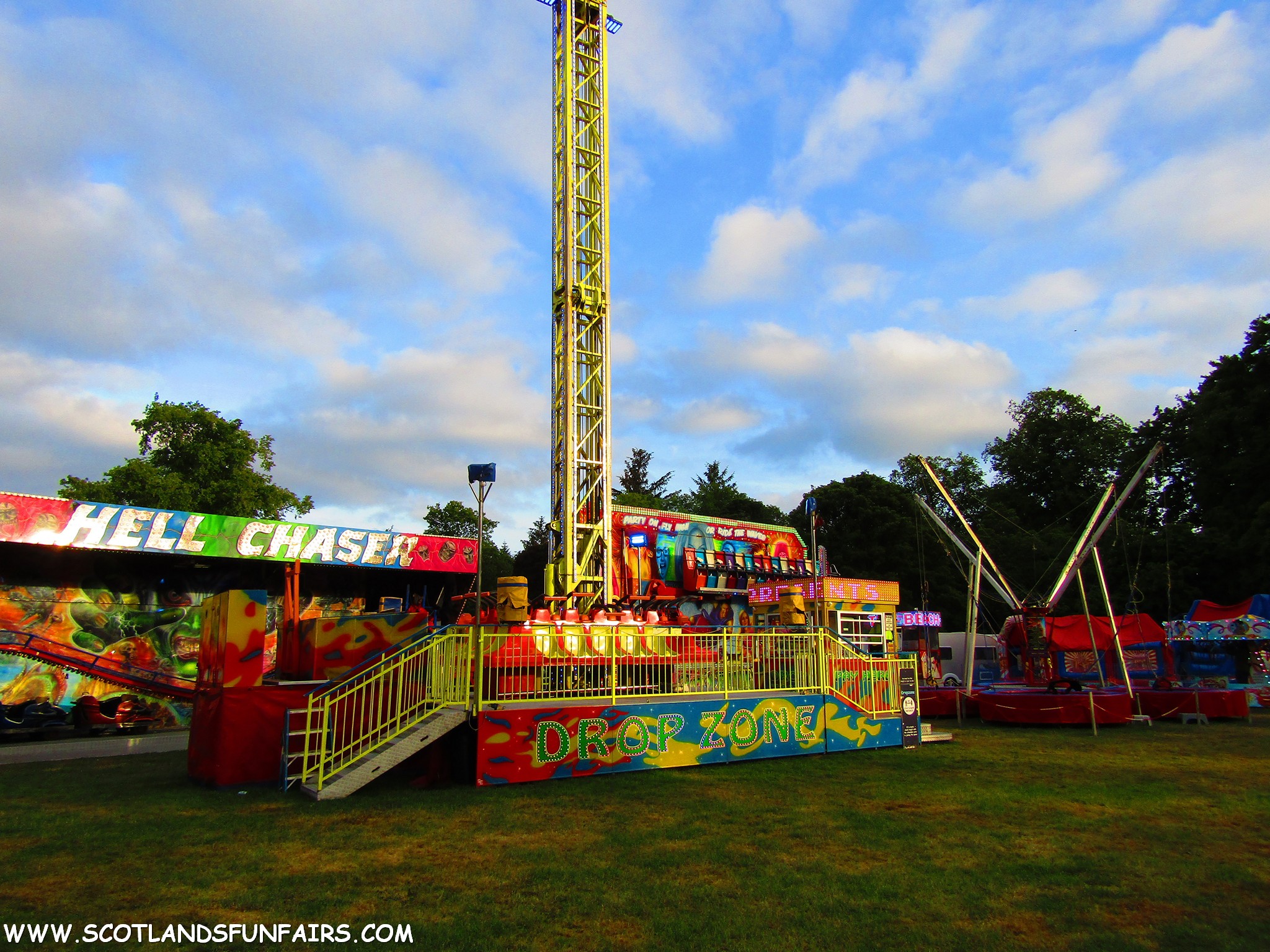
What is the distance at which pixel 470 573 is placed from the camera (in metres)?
29.5

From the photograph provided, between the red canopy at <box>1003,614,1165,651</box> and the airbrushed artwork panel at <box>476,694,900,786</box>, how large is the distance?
18.1 meters

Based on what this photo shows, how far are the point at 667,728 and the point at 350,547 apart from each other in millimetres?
15520

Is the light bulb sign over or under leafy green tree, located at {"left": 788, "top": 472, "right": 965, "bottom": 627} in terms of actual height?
under

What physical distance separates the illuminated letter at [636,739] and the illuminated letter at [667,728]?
235mm

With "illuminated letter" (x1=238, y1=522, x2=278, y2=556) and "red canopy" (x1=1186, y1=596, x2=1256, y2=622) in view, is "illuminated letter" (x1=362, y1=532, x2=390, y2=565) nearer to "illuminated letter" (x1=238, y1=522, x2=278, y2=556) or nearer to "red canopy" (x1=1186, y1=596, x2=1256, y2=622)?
"illuminated letter" (x1=238, y1=522, x2=278, y2=556)

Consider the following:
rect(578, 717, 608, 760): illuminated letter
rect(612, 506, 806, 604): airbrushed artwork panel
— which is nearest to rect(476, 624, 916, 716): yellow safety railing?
rect(578, 717, 608, 760): illuminated letter

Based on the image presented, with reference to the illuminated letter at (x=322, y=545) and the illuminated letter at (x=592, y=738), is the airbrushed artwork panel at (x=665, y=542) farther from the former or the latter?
the illuminated letter at (x=592, y=738)

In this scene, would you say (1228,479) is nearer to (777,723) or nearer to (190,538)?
(777,723)

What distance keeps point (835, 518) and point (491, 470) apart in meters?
49.8

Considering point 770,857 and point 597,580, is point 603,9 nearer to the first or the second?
point 597,580

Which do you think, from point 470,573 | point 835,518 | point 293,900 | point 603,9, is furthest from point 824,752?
point 835,518

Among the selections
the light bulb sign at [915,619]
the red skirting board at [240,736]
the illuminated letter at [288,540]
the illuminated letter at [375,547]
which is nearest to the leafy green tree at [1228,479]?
the light bulb sign at [915,619]

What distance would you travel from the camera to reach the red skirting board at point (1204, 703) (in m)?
20.5

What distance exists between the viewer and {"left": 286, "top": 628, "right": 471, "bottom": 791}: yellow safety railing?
10.9 metres
